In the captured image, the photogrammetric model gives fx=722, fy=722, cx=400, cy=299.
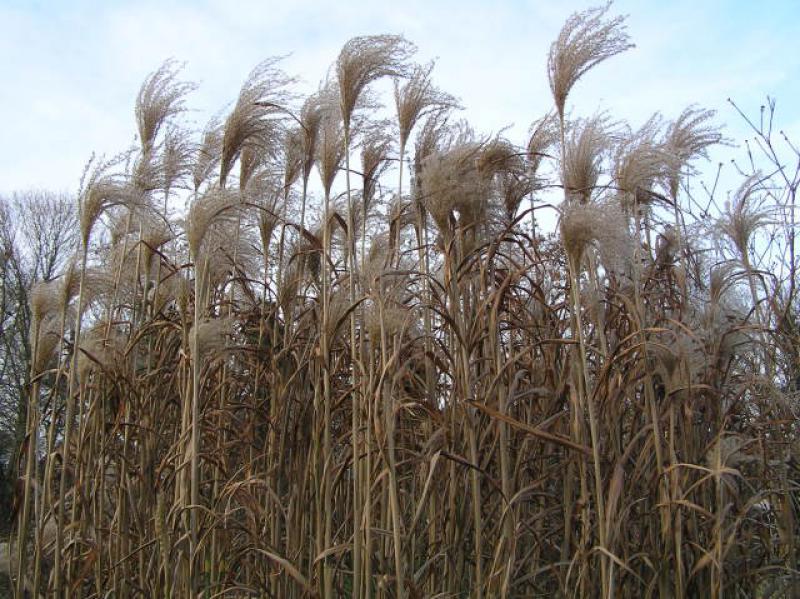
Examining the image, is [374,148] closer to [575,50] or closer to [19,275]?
[575,50]

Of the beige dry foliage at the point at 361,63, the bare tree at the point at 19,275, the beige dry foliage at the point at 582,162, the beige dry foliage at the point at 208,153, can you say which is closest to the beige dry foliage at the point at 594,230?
the beige dry foliage at the point at 582,162

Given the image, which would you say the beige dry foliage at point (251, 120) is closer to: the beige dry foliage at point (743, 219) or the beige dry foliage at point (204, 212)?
the beige dry foliage at point (204, 212)

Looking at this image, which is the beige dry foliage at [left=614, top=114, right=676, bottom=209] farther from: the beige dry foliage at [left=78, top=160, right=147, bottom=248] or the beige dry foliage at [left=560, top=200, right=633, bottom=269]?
the beige dry foliage at [left=78, top=160, right=147, bottom=248]

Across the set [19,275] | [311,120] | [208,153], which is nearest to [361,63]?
[311,120]

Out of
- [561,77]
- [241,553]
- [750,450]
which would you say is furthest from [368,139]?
[750,450]

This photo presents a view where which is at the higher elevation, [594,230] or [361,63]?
[361,63]

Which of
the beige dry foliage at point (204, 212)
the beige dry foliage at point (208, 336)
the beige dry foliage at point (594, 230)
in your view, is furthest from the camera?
the beige dry foliage at point (204, 212)

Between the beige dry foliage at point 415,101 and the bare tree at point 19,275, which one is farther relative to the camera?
the bare tree at point 19,275

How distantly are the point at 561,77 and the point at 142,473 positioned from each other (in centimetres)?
242

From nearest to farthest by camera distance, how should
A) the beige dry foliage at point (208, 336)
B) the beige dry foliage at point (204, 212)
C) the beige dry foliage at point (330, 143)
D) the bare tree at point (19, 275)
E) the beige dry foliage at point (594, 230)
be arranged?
the beige dry foliage at point (594, 230) < the beige dry foliage at point (208, 336) < the beige dry foliage at point (204, 212) < the beige dry foliage at point (330, 143) < the bare tree at point (19, 275)

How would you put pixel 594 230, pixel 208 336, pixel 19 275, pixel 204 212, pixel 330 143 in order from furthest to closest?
1. pixel 19 275
2. pixel 330 143
3. pixel 204 212
4. pixel 208 336
5. pixel 594 230

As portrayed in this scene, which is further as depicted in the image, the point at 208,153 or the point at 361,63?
the point at 208,153

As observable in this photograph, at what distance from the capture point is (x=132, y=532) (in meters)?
3.37

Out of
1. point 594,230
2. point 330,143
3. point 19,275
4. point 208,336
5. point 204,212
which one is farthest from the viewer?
point 19,275
